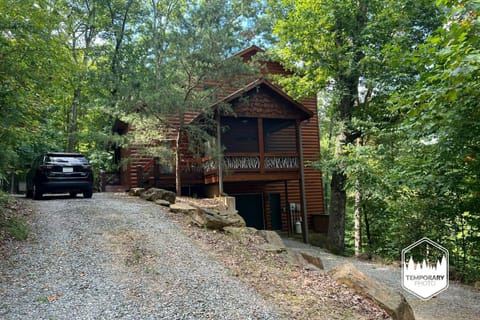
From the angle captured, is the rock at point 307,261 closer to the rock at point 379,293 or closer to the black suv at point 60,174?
the rock at point 379,293

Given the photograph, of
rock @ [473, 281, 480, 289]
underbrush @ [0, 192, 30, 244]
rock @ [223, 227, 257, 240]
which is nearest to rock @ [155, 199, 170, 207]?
rock @ [223, 227, 257, 240]

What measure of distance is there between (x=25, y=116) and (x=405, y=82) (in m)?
9.96

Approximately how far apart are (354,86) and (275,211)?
25.2ft

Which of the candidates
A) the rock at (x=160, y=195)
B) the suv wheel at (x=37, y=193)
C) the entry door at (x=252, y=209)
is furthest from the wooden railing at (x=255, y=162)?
the suv wheel at (x=37, y=193)

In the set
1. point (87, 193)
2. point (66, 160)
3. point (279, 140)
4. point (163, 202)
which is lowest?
point (163, 202)

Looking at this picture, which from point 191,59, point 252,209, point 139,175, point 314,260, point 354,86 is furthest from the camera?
point 252,209

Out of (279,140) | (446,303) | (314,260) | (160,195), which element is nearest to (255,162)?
(160,195)

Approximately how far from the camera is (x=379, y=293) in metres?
4.67

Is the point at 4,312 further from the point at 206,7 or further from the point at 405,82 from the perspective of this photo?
the point at 405,82

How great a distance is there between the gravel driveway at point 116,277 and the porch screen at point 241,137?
8.64 m

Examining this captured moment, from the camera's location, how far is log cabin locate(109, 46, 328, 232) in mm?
12742

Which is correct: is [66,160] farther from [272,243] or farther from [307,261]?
[307,261]

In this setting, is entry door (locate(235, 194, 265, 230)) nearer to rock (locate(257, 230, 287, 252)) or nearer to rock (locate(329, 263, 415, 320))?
rock (locate(257, 230, 287, 252))

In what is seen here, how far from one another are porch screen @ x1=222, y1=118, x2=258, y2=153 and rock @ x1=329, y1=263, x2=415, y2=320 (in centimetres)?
1064
